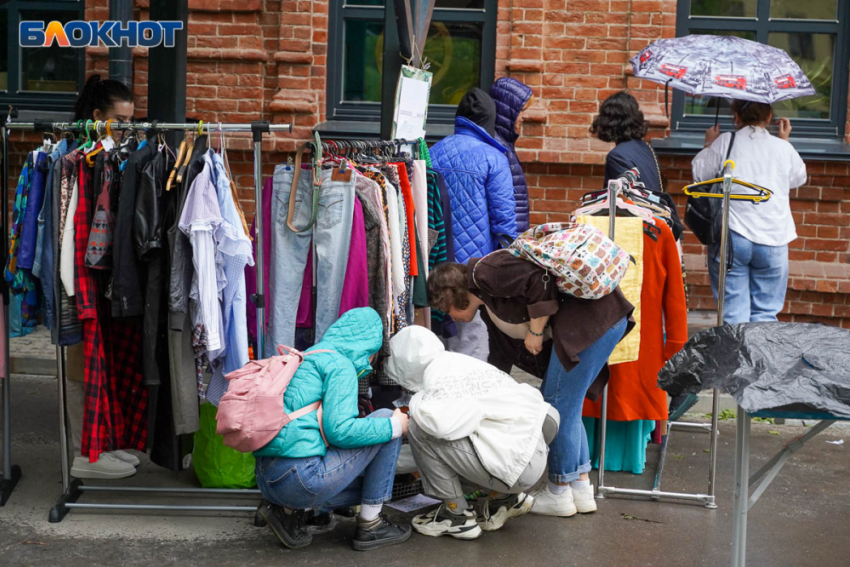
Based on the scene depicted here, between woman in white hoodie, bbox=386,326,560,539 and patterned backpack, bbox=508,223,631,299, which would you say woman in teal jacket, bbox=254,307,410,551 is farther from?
patterned backpack, bbox=508,223,631,299

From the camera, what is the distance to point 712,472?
16.9 ft

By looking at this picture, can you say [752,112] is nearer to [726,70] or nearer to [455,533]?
[726,70]

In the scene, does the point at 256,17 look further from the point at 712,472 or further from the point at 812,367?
the point at 812,367

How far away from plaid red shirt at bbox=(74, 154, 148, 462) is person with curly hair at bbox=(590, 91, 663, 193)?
3.01m

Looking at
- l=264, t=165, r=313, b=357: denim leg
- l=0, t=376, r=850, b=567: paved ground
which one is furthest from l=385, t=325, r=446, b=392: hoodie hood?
l=0, t=376, r=850, b=567: paved ground

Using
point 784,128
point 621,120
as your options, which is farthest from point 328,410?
point 784,128

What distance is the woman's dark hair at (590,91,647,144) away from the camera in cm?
627

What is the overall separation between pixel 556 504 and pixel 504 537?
1.20 ft

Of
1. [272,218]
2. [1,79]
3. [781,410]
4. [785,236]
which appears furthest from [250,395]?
[1,79]

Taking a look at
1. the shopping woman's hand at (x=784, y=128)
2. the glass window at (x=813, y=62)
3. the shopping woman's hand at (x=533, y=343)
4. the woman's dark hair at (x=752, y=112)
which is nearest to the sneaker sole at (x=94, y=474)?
the shopping woman's hand at (x=533, y=343)

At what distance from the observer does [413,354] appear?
→ 4602mm

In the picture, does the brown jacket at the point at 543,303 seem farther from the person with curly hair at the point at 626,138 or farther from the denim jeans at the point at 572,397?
the person with curly hair at the point at 626,138

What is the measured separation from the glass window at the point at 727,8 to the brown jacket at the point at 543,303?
432cm

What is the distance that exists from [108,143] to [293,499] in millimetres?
1871
